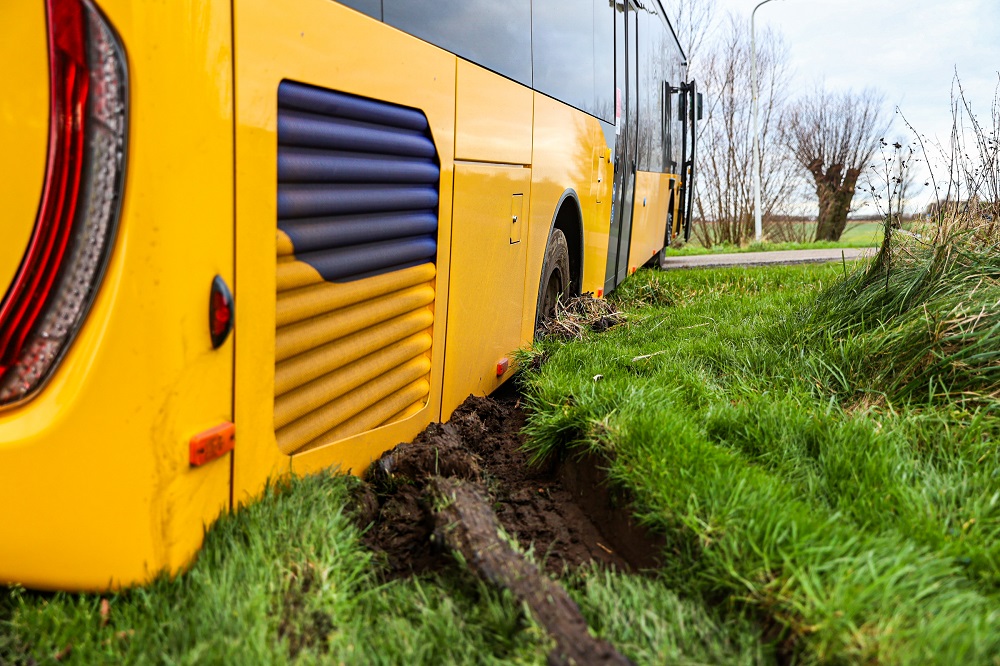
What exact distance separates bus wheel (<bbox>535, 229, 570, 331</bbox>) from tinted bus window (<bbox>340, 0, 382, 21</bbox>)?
2282 millimetres

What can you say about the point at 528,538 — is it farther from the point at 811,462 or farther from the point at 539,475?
the point at 811,462

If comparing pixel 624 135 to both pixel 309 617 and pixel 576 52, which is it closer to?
pixel 576 52

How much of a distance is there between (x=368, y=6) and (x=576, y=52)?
2.72m

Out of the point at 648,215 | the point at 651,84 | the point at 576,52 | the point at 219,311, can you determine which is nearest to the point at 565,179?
the point at 576,52

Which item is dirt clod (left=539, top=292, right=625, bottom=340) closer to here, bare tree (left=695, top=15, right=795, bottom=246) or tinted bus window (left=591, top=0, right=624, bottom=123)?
tinted bus window (left=591, top=0, right=624, bottom=123)

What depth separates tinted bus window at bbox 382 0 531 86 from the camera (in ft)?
8.93

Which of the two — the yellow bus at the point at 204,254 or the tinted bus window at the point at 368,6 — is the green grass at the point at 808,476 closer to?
the yellow bus at the point at 204,254

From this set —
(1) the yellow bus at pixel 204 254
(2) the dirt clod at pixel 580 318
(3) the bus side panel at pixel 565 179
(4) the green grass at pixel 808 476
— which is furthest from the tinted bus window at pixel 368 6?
(2) the dirt clod at pixel 580 318

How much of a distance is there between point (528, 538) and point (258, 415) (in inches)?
36.1

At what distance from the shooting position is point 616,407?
3076 millimetres

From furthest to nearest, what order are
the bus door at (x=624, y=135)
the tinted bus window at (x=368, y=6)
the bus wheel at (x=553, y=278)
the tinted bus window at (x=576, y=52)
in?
the bus door at (x=624, y=135) < the bus wheel at (x=553, y=278) < the tinted bus window at (x=576, y=52) < the tinted bus window at (x=368, y=6)

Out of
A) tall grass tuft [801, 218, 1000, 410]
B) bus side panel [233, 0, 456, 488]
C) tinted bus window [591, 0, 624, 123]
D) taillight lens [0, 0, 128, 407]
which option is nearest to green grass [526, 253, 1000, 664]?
tall grass tuft [801, 218, 1000, 410]

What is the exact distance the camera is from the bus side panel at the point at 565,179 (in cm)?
435

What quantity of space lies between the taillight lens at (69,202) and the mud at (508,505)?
3.33ft
